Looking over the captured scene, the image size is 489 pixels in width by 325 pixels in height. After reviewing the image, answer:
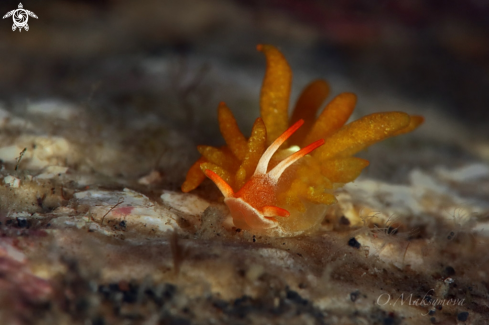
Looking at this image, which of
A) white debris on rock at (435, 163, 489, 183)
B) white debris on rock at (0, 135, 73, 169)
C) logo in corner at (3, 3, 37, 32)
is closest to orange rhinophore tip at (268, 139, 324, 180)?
white debris on rock at (0, 135, 73, 169)

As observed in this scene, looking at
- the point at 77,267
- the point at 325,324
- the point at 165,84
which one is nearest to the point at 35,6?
the point at 165,84

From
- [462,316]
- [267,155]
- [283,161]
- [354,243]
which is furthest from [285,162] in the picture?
[462,316]

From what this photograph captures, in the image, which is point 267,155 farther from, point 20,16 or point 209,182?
point 20,16

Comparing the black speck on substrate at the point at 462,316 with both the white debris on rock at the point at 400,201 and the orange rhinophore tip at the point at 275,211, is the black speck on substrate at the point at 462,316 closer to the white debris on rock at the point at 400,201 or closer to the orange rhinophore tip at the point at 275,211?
the white debris on rock at the point at 400,201

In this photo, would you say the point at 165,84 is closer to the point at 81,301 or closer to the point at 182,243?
the point at 182,243

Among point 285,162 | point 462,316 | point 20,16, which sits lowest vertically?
point 462,316

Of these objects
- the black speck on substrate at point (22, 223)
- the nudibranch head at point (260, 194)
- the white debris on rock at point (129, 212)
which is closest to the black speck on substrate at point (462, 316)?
the nudibranch head at point (260, 194)

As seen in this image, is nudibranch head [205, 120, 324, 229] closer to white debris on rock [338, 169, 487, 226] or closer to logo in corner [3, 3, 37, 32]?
white debris on rock [338, 169, 487, 226]
